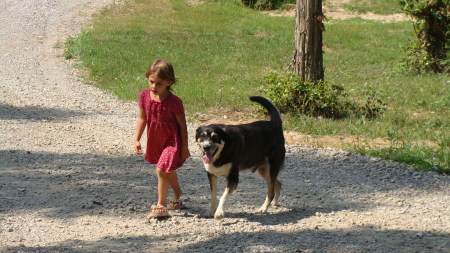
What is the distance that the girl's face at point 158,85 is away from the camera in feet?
21.8

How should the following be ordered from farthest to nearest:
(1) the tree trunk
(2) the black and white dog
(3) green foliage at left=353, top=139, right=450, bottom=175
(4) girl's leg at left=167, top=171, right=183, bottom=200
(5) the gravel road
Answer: (1) the tree trunk, (3) green foliage at left=353, top=139, right=450, bottom=175, (4) girl's leg at left=167, top=171, right=183, bottom=200, (2) the black and white dog, (5) the gravel road

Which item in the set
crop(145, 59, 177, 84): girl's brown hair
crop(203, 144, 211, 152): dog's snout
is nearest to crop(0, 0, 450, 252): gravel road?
crop(203, 144, 211, 152): dog's snout

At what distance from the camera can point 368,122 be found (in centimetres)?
1156

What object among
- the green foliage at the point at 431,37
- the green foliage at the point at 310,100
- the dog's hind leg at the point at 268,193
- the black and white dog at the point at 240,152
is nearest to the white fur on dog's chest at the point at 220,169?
the black and white dog at the point at 240,152

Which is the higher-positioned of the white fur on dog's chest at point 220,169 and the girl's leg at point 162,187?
the white fur on dog's chest at point 220,169

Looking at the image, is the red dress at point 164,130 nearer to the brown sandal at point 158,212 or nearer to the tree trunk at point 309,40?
the brown sandal at point 158,212

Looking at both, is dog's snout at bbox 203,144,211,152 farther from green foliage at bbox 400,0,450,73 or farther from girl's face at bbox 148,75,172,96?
green foliage at bbox 400,0,450,73

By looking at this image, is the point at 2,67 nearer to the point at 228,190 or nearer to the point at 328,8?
the point at 228,190

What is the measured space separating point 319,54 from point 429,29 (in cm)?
596

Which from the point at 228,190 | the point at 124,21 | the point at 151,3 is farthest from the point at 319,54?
the point at 151,3

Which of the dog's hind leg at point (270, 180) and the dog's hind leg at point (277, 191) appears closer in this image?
the dog's hind leg at point (270, 180)

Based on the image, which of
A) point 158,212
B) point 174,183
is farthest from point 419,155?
point 158,212

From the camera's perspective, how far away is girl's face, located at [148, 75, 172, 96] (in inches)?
262

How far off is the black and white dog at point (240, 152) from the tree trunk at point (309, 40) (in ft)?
16.9
